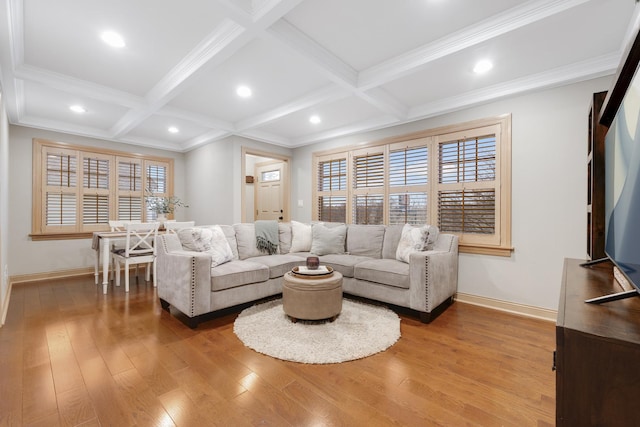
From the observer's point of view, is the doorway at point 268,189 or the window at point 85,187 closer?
the window at point 85,187

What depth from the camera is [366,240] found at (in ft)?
12.6

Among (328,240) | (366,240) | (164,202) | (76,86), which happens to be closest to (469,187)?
(366,240)

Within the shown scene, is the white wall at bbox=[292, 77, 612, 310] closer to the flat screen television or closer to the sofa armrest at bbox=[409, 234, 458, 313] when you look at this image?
the sofa armrest at bbox=[409, 234, 458, 313]

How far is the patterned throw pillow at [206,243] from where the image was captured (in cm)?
304

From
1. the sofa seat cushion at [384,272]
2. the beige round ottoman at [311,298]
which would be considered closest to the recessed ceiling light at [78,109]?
the beige round ottoman at [311,298]

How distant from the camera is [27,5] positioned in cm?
195

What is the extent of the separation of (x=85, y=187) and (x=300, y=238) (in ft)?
12.8

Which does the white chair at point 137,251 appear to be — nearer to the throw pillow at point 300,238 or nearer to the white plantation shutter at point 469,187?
the throw pillow at point 300,238

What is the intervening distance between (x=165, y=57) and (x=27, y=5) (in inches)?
35.1

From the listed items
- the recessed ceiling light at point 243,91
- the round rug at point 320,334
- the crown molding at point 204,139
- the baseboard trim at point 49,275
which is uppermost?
the recessed ceiling light at point 243,91

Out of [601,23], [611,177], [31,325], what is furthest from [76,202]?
[601,23]

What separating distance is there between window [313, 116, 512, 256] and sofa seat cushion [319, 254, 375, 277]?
955 millimetres

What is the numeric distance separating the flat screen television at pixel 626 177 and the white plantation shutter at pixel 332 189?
3535mm

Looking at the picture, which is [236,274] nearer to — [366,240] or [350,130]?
[366,240]
